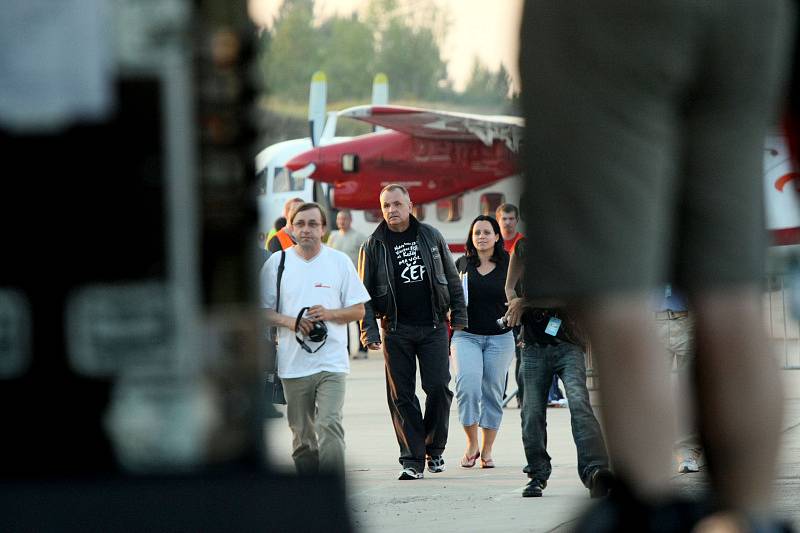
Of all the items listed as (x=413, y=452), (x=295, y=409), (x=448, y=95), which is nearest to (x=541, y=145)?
(x=295, y=409)

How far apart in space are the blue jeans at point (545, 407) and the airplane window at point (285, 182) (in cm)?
2676

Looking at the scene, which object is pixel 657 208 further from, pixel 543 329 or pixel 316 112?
pixel 316 112

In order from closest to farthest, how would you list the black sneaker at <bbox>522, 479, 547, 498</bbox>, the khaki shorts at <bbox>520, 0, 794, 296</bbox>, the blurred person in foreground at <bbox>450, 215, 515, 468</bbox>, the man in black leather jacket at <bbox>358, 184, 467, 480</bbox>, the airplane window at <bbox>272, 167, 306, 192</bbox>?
the khaki shorts at <bbox>520, 0, 794, 296</bbox>, the black sneaker at <bbox>522, 479, 547, 498</bbox>, the blurred person in foreground at <bbox>450, 215, 515, 468</bbox>, the man in black leather jacket at <bbox>358, 184, 467, 480</bbox>, the airplane window at <bbox>272, 167, 306, 192</bbox>

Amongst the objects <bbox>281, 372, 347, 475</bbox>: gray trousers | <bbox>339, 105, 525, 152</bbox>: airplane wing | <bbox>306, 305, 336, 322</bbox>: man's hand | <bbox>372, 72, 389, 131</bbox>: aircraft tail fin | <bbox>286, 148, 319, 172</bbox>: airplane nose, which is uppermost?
<bbox>372, 72, 389, 131</bbox>: aircraft tail fin

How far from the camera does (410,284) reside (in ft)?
35.1

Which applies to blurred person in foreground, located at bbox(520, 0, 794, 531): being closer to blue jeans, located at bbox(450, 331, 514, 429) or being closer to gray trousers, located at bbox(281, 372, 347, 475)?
gray trousers, located at bbox(281, 372, 347, 475)

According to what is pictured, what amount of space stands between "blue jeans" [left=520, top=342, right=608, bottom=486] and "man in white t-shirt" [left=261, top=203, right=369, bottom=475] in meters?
1.24

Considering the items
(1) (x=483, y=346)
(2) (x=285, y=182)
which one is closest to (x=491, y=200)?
(2) (x=285, y=182)

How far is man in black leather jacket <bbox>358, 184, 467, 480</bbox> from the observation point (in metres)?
10.7

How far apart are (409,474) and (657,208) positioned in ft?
26.2

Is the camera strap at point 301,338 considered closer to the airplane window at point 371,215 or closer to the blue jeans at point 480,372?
the blue jeans at point 480,372

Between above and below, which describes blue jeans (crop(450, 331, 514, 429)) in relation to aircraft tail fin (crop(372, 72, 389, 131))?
below

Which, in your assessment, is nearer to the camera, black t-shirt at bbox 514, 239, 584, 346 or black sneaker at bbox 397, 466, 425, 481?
black t-shirt at bbox 514, 239, 584, 346

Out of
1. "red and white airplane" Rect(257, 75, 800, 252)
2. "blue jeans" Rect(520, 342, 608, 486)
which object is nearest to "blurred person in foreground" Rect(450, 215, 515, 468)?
"blue jeans" Rect(520, 342, 608, 486)
